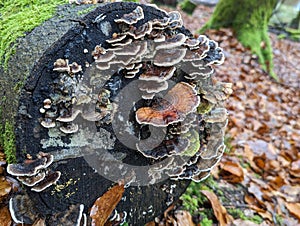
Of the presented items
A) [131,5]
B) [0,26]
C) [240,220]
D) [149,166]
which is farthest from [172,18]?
[240,220]

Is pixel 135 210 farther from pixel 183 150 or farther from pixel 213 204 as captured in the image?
pixel 213 204

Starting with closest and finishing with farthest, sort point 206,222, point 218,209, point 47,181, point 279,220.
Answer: point 47,181 < point 206,222 < point 218,209 < point 279,220

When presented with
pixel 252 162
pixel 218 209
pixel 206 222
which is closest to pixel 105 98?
pixel 206 222

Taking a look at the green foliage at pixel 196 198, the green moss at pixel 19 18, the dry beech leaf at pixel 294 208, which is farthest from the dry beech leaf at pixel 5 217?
the dry beech leaf at pixel 294 208

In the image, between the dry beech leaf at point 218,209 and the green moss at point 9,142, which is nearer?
the green moss at point 9,142

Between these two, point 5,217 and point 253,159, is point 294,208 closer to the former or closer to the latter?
point 253,159

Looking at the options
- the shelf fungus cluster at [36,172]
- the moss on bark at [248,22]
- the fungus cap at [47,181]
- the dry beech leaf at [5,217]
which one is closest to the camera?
the shelf fungus cluster at [36,172]

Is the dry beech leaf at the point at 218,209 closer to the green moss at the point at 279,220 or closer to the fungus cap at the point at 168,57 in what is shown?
Answer: the green moss at the point at 279,220

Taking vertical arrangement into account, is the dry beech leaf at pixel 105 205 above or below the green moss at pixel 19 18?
below
